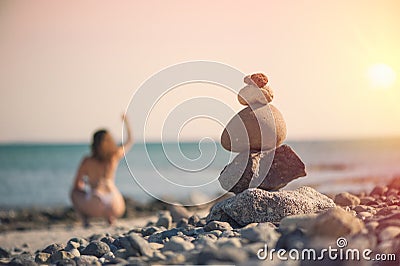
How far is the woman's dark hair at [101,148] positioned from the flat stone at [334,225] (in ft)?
20.3

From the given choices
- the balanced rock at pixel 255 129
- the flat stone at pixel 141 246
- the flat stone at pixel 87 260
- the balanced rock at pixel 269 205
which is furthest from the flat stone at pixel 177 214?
the flat stone at pixel 141 246

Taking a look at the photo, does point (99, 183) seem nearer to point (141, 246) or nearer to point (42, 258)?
point (42, 258)

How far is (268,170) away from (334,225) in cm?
193

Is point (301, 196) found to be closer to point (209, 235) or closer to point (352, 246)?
point (209, 235)

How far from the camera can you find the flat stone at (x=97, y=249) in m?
5.43

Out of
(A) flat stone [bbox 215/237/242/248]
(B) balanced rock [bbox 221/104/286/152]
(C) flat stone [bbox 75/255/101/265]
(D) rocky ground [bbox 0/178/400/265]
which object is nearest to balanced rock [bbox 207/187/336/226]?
(D) rocky ground [bbox 0/178/400/265]

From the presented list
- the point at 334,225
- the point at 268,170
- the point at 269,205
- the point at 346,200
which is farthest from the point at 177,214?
the point at 334,225

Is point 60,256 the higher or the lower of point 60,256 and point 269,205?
the lower

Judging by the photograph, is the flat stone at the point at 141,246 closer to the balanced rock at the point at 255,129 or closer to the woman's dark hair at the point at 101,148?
the balanced rock at the point at 255,129

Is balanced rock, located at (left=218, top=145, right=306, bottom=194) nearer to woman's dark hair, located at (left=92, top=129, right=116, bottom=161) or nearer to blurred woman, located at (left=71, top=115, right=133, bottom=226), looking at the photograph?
blurred woman, located at (left=71, top=115, right=133, bottom=226)

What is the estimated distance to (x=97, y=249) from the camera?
5461mm

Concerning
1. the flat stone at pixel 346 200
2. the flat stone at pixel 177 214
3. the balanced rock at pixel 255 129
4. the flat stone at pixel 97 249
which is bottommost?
the flat stone at pixel 97 249

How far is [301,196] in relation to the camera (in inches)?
225

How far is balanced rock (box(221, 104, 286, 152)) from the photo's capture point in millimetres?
5879
